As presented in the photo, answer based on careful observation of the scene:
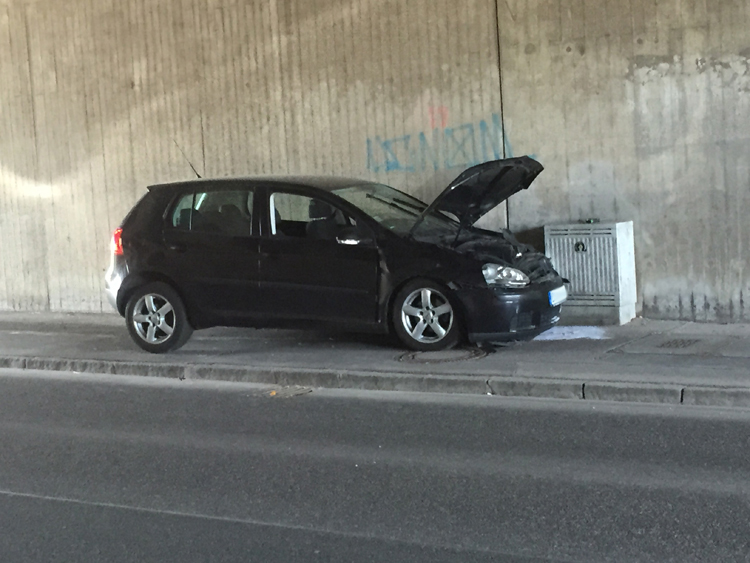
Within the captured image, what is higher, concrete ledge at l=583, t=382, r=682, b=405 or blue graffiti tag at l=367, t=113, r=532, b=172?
blue graffiti tag at l=367, t=113, r=532, b=172

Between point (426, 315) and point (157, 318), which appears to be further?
point (157, 318)

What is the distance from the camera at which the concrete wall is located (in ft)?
32.6

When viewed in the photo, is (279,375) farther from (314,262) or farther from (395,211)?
(395,211)

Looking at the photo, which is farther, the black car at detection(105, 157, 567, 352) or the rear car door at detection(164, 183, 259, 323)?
the rear car door at detection(164, 183, 259, 323)

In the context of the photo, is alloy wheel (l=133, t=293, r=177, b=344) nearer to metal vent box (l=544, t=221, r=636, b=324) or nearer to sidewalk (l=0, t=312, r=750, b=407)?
sidewalk (l=0, t=312, r=750, b=407)

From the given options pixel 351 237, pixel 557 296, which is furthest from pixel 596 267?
pixel 351 237

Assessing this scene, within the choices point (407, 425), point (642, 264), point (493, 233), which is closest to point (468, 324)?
point (493, 233)

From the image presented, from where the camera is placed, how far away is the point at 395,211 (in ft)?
31.3

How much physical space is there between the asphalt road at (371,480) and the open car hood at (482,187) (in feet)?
7.63

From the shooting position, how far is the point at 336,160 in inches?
462

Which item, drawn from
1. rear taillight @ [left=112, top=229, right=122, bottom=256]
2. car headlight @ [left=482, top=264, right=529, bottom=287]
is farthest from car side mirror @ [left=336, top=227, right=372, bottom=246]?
rear taillight @ [left=112, top=229, right=122, bottom=256]

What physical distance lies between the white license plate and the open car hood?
3.72 ft

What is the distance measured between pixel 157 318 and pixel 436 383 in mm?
3410

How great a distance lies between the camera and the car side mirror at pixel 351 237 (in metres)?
8.98
